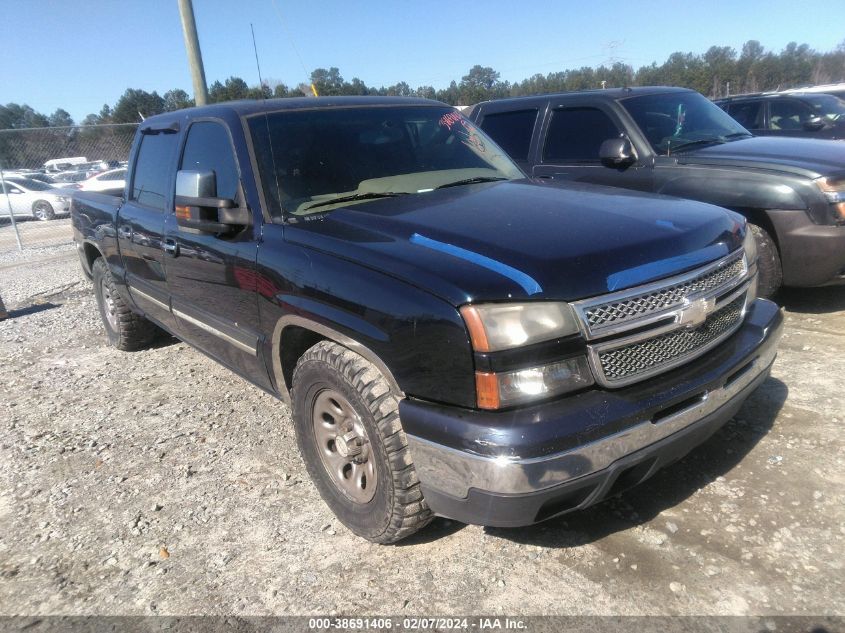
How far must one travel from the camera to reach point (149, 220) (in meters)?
4.12

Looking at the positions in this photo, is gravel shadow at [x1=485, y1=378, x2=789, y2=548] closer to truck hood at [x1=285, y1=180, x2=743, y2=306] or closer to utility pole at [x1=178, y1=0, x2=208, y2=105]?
truck hood at [x1=285, y1=180, x2=743, y2=306]

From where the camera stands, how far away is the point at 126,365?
17.5 feet

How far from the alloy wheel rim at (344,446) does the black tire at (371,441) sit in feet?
0.05

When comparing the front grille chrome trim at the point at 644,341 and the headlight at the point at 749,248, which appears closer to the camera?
the front grille chrome trim at the point at 644,341

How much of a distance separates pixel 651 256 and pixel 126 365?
14.9 feet

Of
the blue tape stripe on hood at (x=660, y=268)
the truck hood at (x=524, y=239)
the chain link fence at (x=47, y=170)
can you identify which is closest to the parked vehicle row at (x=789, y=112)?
the truck hood at (x=524, y=239)

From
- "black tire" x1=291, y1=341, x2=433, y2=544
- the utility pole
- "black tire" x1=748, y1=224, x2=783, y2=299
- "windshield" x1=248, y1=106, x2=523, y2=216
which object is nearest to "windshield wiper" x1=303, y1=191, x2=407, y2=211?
"windshield" x1=248, y1=106, x2=523, y2=216

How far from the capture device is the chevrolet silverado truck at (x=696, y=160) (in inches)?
180

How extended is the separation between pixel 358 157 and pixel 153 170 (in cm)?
183

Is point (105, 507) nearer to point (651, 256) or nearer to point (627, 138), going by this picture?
point (651, 256)

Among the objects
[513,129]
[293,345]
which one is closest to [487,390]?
[293,345]

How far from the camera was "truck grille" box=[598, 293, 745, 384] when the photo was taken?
7.22 feet

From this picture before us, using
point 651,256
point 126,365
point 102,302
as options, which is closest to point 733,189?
point 651,256

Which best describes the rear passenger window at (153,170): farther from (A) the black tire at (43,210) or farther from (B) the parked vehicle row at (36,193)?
(A) the black tire at (43,210)
